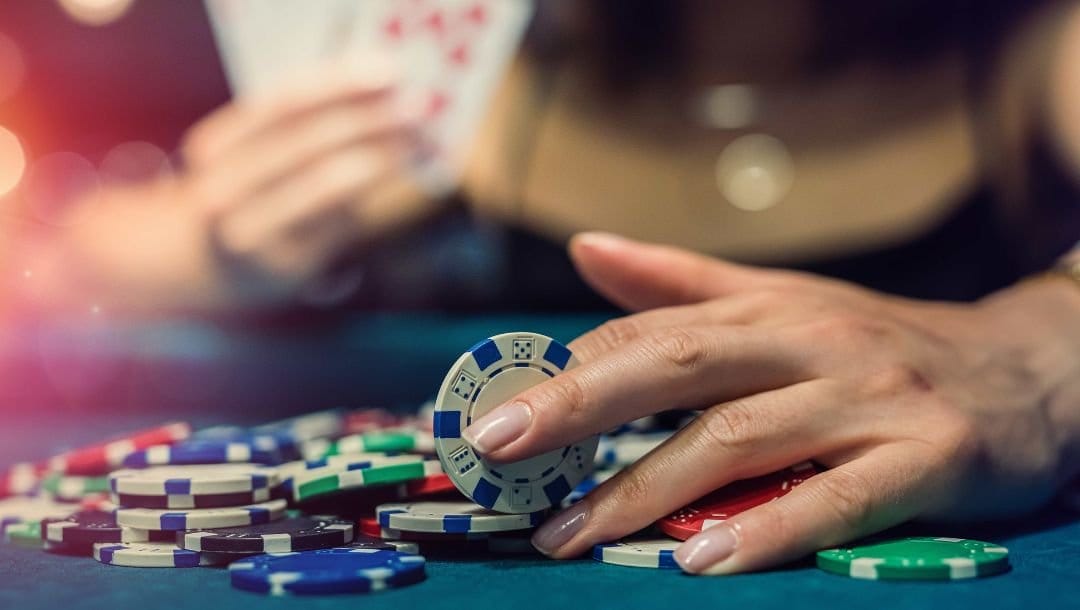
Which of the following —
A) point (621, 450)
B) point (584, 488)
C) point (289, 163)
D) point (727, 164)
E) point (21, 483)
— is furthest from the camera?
point (727, 164)

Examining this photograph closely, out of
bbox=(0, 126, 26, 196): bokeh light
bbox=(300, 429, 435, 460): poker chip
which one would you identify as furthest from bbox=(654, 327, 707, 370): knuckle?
bbox=(0, 126, 26, 196): bokeh light

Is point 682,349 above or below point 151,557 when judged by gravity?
above

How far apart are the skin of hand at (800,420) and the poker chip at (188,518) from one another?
1.35 feet

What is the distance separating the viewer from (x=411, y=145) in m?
3.77

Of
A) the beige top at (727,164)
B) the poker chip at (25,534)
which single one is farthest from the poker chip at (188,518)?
the beige top at (727,164)

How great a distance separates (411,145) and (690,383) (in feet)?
8.56

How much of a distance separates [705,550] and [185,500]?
30.7 inches

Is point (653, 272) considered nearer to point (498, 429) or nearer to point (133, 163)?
point (498, 429)

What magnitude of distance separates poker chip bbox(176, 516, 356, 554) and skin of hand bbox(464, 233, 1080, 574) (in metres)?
0.28

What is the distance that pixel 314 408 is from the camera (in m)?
3.35

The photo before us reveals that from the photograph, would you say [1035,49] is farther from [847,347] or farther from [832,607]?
[832,607]

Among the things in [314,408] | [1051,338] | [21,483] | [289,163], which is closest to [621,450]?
[1051,338]

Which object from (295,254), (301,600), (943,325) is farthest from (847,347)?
(295,254)

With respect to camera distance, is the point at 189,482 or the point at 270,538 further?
the point at 189,482
